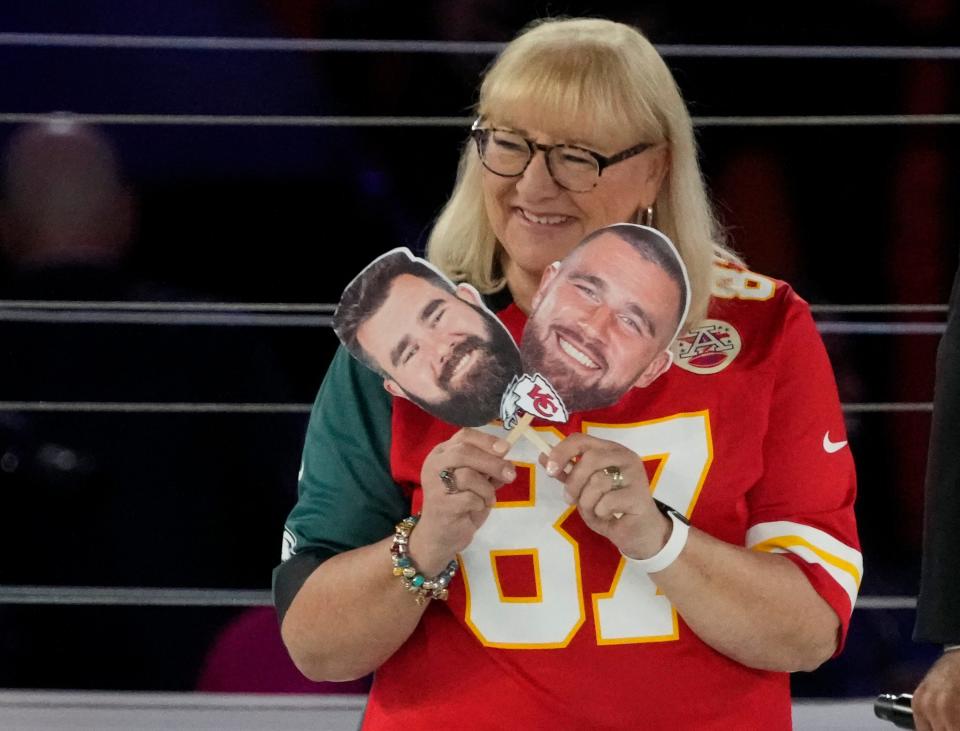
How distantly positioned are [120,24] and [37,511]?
2.66 feet

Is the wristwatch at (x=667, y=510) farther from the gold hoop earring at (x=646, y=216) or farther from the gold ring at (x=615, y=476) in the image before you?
the gold hoop earring at (x=646, y=216)

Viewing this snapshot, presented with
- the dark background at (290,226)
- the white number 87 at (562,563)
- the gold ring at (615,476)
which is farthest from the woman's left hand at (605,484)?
the dark background at (290,226)

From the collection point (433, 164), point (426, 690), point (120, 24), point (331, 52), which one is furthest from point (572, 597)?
point (120, 24)

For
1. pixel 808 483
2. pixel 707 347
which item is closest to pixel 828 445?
pixel 808 483

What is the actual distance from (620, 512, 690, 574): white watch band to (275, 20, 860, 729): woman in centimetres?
2

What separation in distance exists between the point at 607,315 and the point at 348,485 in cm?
36

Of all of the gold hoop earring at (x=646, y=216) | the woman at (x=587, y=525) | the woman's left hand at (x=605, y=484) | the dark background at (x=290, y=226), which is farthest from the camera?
the dark background at (x=290, y=226)

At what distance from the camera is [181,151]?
93.3 inches

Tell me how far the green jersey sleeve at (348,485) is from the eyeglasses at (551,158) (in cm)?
26

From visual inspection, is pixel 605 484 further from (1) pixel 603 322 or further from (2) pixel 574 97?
(2) pixel 574 97

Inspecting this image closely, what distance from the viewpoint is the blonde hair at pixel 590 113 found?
4.85 ft

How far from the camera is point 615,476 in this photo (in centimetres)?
132

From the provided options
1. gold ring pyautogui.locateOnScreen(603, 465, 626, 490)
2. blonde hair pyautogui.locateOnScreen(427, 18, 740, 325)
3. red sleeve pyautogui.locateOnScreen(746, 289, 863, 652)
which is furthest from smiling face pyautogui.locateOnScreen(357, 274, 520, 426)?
red sleeve pyautogui.locateOnScreen(746, 289, 863, 652)

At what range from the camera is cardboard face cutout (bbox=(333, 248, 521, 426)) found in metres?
1.36
